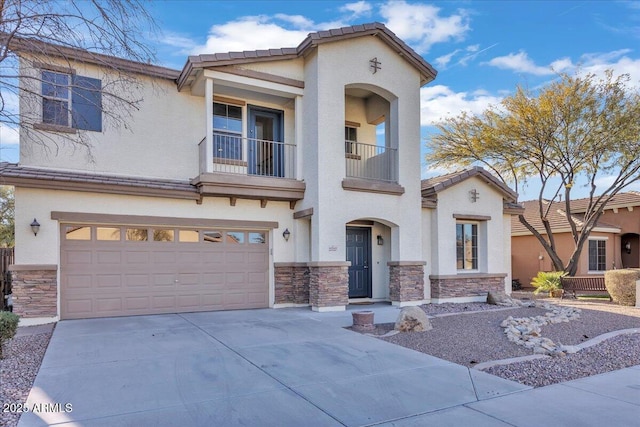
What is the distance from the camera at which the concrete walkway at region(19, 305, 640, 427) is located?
4.74 metres

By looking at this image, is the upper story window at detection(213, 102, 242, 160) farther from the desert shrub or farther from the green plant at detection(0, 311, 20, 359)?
the desert shrub

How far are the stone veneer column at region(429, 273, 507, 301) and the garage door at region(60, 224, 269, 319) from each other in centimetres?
558

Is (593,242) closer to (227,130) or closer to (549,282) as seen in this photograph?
(549,282)

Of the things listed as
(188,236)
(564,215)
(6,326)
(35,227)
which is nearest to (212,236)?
(188,236)

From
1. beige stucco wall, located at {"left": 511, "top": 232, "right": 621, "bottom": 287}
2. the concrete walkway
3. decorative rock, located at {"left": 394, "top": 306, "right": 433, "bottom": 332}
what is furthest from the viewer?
beige stucco wall, located at {"left": 511, "top": 232, "right": 621, "bottom": 287}

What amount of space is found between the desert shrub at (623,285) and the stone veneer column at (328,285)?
962 cm

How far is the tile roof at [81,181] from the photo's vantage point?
10039 mm

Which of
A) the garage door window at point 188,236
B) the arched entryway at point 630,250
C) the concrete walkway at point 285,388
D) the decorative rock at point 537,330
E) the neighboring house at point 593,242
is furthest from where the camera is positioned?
the arched entryway at point 630,250

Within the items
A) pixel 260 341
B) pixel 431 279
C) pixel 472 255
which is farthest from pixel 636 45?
pixel 260 341

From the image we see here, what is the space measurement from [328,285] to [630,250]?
22.6m

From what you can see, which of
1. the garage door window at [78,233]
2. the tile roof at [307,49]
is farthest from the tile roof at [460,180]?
the garage door window at [78,233]

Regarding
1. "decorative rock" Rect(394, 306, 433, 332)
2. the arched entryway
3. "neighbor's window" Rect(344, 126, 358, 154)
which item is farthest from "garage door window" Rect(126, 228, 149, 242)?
the arched entryway

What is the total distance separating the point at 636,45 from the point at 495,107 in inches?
209

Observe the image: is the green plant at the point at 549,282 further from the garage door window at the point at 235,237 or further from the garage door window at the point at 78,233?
the garage door window at the point at 78,233
